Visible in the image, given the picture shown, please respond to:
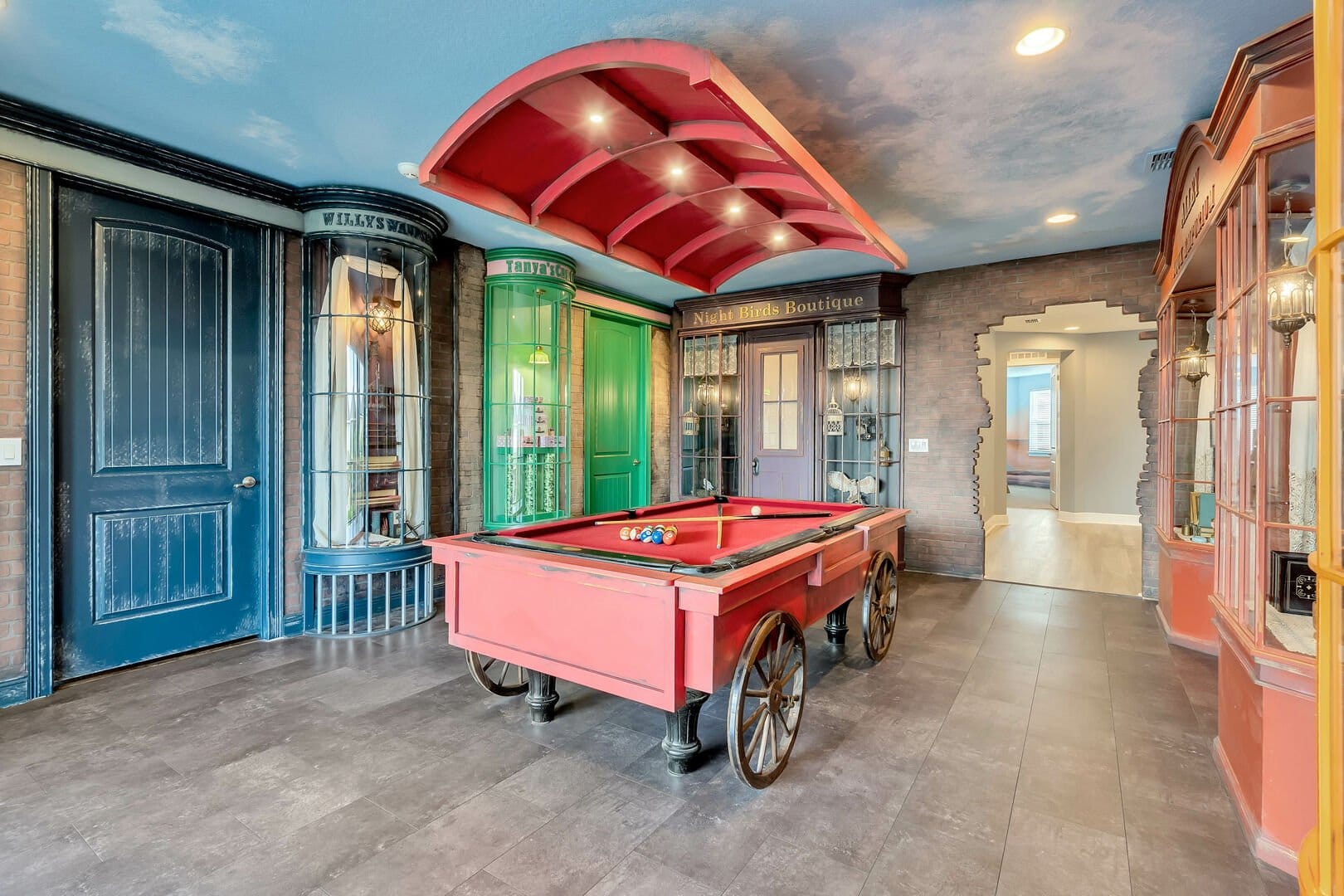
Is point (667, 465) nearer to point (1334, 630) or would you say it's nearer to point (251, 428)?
point (251, 428)

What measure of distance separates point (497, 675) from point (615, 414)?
12.7ft

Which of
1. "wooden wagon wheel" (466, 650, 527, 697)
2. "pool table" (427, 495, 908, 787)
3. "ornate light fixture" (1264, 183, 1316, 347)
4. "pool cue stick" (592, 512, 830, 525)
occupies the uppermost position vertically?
"ornate light fixture" (1264, 183, 1316, 347)

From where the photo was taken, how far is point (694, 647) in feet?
6.88

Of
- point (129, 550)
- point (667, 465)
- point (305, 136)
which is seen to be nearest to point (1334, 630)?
point (305, 136)

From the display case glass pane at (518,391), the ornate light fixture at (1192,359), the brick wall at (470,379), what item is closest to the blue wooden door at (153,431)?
the brick wall at (470,379)

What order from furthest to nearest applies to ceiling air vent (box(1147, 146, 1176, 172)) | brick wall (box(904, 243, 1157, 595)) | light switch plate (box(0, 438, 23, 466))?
brick wall (box(904, 243, 1157, 595)) → ceiling air vent (box(1147, 146, 1176, 172)) → light switch plate (box(0, 438, 23, 466))

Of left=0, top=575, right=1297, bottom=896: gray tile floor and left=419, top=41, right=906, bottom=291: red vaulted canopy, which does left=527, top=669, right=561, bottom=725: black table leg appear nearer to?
left=0, top=575, right=1297, bottom=896: gray tile floor

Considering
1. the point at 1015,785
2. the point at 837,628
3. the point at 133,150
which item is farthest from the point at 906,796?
the point at 133,150

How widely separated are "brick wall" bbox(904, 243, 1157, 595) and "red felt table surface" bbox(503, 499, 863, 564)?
2.25 meters

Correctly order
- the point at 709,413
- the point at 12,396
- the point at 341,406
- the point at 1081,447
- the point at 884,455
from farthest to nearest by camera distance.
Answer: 1. the point at 1081,447
2. the point at 709,413
3. the point at 884,455
4. the point at 341,406
5. the point at 12,396

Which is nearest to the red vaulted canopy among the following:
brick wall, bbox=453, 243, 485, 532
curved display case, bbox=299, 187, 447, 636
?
curved display case, bbox=299, 187, 447, 636

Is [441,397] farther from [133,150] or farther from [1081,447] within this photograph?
[1081,447]

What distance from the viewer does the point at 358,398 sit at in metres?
4.15

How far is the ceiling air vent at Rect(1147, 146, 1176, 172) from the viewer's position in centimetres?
342
